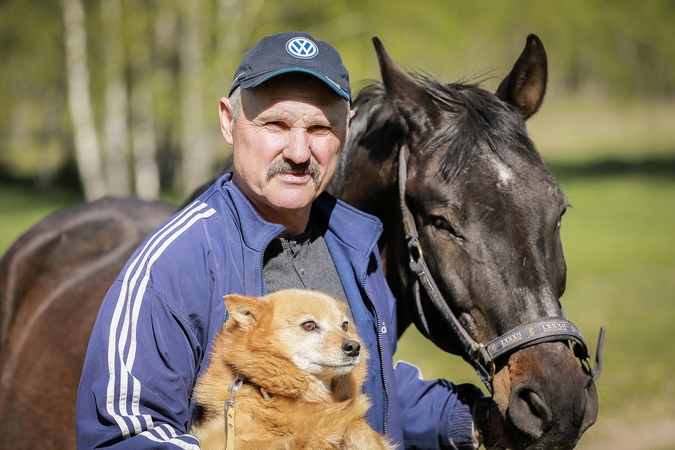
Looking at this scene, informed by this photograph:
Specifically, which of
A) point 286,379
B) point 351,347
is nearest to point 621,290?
point 351,347

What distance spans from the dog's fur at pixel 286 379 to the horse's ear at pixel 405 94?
99cm

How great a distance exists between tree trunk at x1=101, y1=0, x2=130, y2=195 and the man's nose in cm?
2112

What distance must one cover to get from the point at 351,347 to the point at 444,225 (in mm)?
657

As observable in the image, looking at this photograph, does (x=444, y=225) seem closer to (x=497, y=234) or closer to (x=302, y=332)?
(x=497, y=234)

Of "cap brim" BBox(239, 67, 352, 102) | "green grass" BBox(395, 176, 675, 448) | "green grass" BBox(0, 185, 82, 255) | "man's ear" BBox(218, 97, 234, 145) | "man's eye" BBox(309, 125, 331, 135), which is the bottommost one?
"green grass" BBox(395, 176, 675, 448)

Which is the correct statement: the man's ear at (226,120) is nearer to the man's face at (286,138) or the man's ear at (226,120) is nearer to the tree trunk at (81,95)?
the man's face at (286,138)

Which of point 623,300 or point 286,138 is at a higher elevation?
point 286,138

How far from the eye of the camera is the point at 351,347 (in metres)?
2.48

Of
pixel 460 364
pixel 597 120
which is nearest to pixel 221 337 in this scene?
pixel 460 364

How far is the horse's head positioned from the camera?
245 centimetres

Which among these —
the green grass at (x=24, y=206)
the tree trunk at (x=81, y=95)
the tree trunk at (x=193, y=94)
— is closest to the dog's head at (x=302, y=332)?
the green grass at (x=24, y=206)

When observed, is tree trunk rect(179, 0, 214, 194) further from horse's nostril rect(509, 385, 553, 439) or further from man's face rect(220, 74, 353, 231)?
horse's nostril rect(509, 385, 553, 439)

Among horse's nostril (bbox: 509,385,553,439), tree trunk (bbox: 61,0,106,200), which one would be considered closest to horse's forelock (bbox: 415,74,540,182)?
horse's nostril (bbox: 509,385,553,439)

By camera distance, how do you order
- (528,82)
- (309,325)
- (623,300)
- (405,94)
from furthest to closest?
(623,300)
(528,82)
(405,94)
(309,325)
